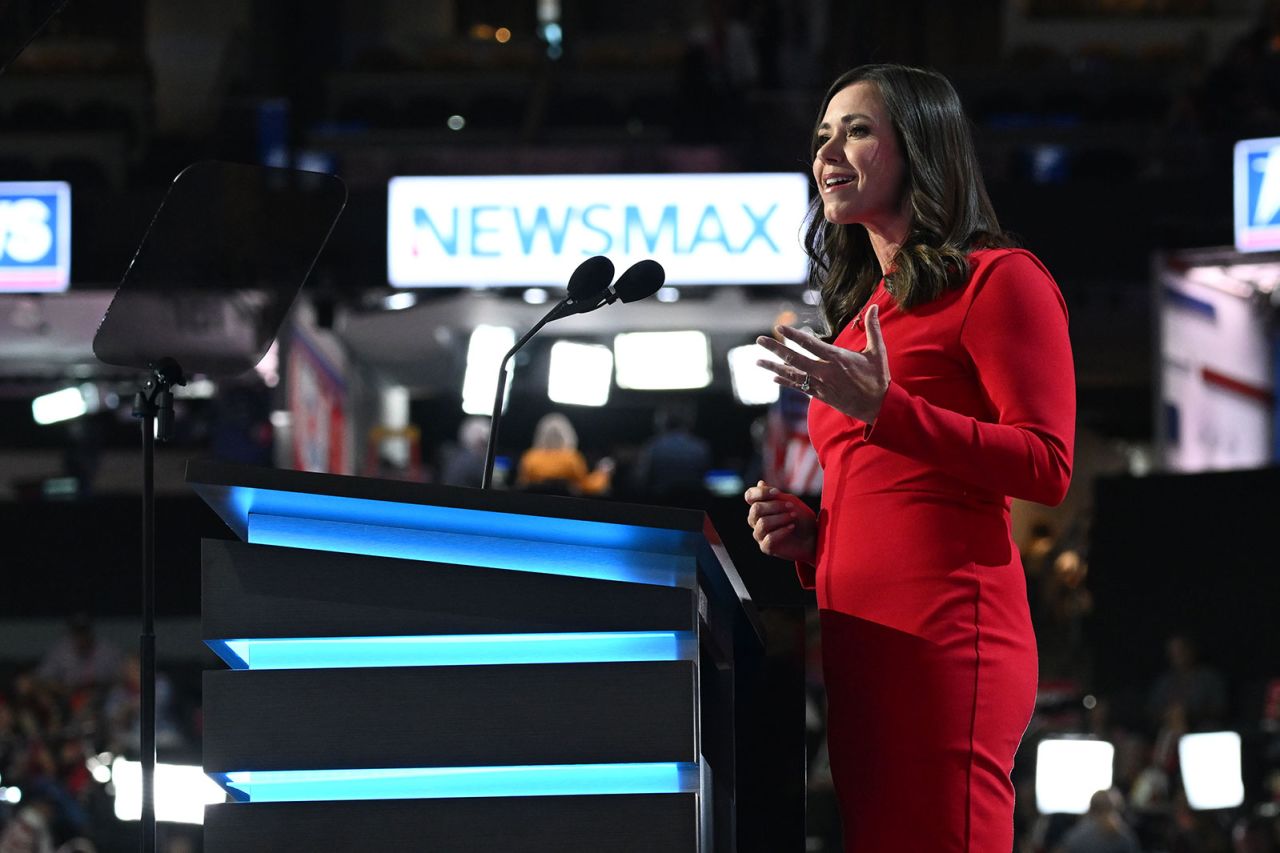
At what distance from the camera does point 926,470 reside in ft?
6.32

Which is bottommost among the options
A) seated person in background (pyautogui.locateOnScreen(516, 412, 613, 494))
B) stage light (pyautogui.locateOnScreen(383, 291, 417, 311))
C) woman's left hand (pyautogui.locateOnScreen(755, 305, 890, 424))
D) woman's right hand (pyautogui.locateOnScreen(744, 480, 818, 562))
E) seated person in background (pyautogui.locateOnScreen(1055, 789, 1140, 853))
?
seated person in background (pyautogui.locateOnScreen(1055, 789, 1140, 853))

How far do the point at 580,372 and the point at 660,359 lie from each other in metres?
0.55

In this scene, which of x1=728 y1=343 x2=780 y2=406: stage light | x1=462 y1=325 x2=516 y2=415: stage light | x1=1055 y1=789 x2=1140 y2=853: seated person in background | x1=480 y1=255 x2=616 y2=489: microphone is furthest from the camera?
x1=728 y1=343 x2=780 y2=406: stage light

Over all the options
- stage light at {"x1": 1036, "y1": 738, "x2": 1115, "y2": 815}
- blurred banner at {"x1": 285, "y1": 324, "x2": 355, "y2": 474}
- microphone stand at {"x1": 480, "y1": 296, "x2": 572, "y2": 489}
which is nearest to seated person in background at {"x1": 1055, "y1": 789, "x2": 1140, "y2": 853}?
stage light at {"x1": 1036, "y1": 738, "x2": 1115, "y2": 815}

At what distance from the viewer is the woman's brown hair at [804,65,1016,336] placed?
1984 millimetres

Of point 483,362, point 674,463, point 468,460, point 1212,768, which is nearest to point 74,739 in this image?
point 468,460

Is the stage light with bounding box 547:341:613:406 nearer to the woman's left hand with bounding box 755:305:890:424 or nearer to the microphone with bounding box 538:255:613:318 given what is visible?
the microphone with bounding box 538:255:613:318

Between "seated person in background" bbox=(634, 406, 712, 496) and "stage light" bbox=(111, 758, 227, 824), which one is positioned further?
"seated person in background" bbox=(634, 406, 712, 496)

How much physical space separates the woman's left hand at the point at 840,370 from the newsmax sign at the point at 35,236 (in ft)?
29.1

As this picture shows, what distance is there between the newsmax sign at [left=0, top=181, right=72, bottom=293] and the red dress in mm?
8770

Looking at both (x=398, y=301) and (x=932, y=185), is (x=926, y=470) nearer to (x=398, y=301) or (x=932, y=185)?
(x=932, y=185)

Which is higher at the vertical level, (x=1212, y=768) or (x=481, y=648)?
(x=481, y=648)

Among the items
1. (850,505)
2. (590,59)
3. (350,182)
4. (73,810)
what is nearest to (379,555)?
(850,505)

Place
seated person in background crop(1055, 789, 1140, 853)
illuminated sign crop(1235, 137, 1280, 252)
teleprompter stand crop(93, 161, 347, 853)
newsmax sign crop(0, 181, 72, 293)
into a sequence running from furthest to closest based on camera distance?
newsmax sign crop(0, 181, 72, 293), illuminated sign crop(1235, 137, 1280, 252), seated person in background crop(1055, 789, 1140, 853), teleprompter stand crop(93, 161, 347, 853)
